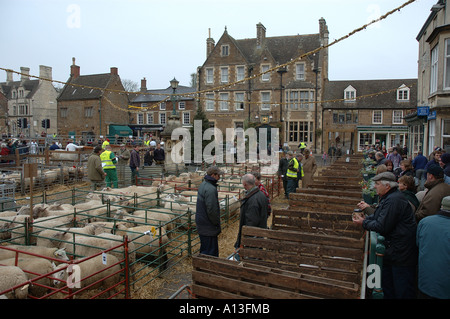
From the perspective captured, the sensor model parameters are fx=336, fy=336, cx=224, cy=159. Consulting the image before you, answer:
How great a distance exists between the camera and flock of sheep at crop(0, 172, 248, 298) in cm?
538

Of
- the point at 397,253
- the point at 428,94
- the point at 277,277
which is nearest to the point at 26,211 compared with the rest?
the point at 277,277

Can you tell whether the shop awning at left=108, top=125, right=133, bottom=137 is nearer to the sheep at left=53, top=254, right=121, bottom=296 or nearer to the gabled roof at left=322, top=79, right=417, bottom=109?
the gabled roof at left=322, top=79, right=417, bottom=109

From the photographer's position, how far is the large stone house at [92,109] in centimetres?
4687

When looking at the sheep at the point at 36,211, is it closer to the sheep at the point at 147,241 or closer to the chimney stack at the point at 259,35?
the sheep at the point at 147,241

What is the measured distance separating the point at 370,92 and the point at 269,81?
11.8 m

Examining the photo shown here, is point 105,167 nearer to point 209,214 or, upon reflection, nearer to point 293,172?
point 293,172

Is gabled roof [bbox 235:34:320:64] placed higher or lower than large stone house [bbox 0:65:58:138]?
higher

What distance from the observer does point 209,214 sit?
6414 mm

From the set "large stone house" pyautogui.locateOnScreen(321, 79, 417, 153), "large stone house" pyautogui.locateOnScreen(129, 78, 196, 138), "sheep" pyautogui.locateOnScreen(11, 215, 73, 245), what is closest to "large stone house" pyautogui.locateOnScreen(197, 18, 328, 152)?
"large stone house" pyautogui.locateOnScreen(321, 79, 417, 153)

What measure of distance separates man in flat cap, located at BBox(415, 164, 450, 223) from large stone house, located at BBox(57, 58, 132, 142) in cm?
4453

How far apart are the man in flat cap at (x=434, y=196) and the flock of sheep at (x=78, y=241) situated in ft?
15.1

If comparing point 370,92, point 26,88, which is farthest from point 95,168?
point 26,88
